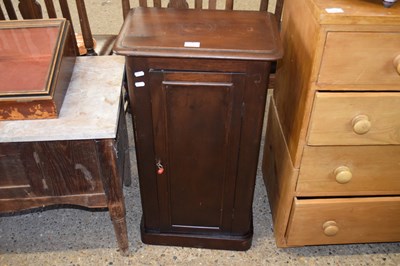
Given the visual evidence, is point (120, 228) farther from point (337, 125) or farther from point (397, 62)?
point (397, 62)

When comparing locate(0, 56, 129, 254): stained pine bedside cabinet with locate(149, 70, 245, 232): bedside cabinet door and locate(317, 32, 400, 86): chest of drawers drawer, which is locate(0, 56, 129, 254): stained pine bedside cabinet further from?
locate(317, 32, 400, 86): chest of drawers drawer

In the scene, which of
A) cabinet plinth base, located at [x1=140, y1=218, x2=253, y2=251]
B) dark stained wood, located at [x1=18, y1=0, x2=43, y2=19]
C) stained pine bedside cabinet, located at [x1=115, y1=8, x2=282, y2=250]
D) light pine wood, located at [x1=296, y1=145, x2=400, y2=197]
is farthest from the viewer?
dark stained wood, located at [x1=18, y1=0, x2=43, y2=19]

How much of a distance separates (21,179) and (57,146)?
0.17 meters

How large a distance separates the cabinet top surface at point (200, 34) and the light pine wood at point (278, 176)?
41 cm

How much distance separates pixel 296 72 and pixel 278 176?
0.44m

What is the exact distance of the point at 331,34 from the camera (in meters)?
0.95

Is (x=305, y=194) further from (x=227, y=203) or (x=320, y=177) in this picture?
(x=227, y=203)

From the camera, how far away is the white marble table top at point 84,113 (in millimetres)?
1078

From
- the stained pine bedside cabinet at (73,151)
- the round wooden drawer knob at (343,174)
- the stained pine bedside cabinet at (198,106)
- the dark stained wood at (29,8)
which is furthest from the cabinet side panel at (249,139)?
the dark stained wood at (29,8)

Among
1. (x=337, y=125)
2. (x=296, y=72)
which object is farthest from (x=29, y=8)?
(x=337, y=125)

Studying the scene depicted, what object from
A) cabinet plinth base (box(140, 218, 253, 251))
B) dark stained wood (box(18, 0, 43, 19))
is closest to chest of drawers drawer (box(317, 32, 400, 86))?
cabinet plinth base (box(140, 218, 253, 251))

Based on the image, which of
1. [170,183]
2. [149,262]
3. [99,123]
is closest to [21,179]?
[99,123]

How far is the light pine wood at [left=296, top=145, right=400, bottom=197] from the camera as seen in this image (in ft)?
3.94

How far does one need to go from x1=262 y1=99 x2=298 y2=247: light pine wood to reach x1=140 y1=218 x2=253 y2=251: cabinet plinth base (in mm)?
123
